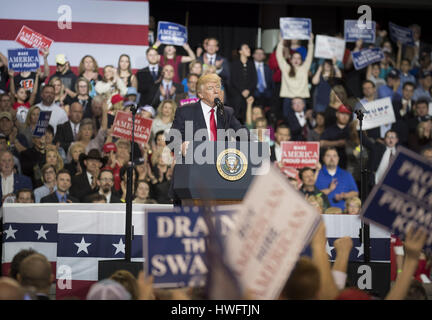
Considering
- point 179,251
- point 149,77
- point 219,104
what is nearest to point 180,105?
point 149,77

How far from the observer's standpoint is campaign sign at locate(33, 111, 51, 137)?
330 inches

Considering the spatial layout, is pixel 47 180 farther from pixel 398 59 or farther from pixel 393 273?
pixel 398 59

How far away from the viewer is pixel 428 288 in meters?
6.43

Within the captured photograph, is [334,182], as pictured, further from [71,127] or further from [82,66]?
[82,66]

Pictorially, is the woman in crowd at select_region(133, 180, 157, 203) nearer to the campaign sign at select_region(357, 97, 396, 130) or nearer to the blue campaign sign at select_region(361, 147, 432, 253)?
the campaign sign at select_region(357, 97, 396, 130)

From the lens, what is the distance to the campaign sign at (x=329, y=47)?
10.0 m

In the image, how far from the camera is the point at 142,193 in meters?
7.46

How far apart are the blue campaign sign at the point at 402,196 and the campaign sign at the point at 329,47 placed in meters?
7.03

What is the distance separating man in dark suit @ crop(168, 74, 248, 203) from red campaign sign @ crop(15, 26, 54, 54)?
15.6 ft

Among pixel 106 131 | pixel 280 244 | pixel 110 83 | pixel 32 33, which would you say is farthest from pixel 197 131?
pixel 32 33

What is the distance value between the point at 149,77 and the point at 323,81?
246 cm

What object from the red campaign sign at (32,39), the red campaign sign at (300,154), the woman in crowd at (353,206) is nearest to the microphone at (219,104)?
the woman in crowd at (353,206)

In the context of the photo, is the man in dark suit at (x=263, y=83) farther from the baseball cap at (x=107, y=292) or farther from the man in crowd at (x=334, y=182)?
the baseball cap at (x=107, y=292)
